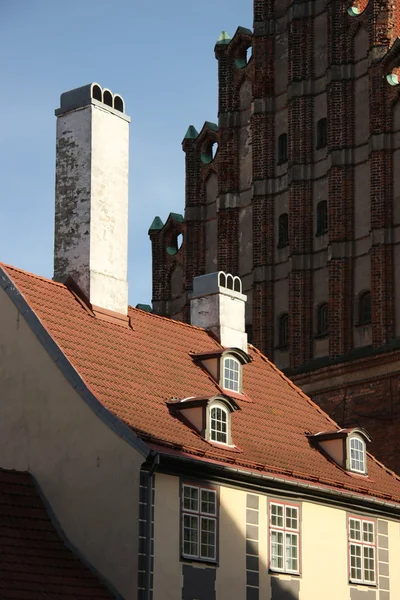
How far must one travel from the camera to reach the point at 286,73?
4647 centimetres

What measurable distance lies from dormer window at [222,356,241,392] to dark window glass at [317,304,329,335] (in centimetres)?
1158

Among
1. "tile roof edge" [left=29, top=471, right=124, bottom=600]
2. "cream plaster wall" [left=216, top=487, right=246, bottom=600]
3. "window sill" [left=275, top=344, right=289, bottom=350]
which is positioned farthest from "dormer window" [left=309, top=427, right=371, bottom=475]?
"window sill" [left=275, top=344, right=289, bottom=350]

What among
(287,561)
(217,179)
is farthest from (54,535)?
(217,179)

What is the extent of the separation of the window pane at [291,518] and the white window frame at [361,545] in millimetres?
1671

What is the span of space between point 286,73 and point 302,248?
545 cm

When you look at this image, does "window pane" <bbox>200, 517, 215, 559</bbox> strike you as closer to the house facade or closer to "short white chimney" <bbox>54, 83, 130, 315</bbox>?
the house facade

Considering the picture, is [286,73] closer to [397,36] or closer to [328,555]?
[397,36]

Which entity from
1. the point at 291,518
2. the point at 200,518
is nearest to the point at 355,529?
the point at 291,518

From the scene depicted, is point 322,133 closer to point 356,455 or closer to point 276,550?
point 356,455

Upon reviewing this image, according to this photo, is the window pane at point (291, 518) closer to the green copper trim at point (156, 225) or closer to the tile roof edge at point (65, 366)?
the tile roof edge at point (65, 366)

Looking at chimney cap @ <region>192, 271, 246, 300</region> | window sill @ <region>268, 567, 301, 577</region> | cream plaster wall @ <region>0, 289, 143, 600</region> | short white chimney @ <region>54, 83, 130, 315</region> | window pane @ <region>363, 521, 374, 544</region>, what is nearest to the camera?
cream plaster wall @ <region>0, 289, 143, 600</region>

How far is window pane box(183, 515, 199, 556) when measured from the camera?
27.2 m

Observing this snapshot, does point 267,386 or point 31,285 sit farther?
point 267,386

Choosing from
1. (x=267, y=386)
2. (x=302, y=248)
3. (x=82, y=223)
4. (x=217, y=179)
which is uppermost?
(x=217, y=179)
